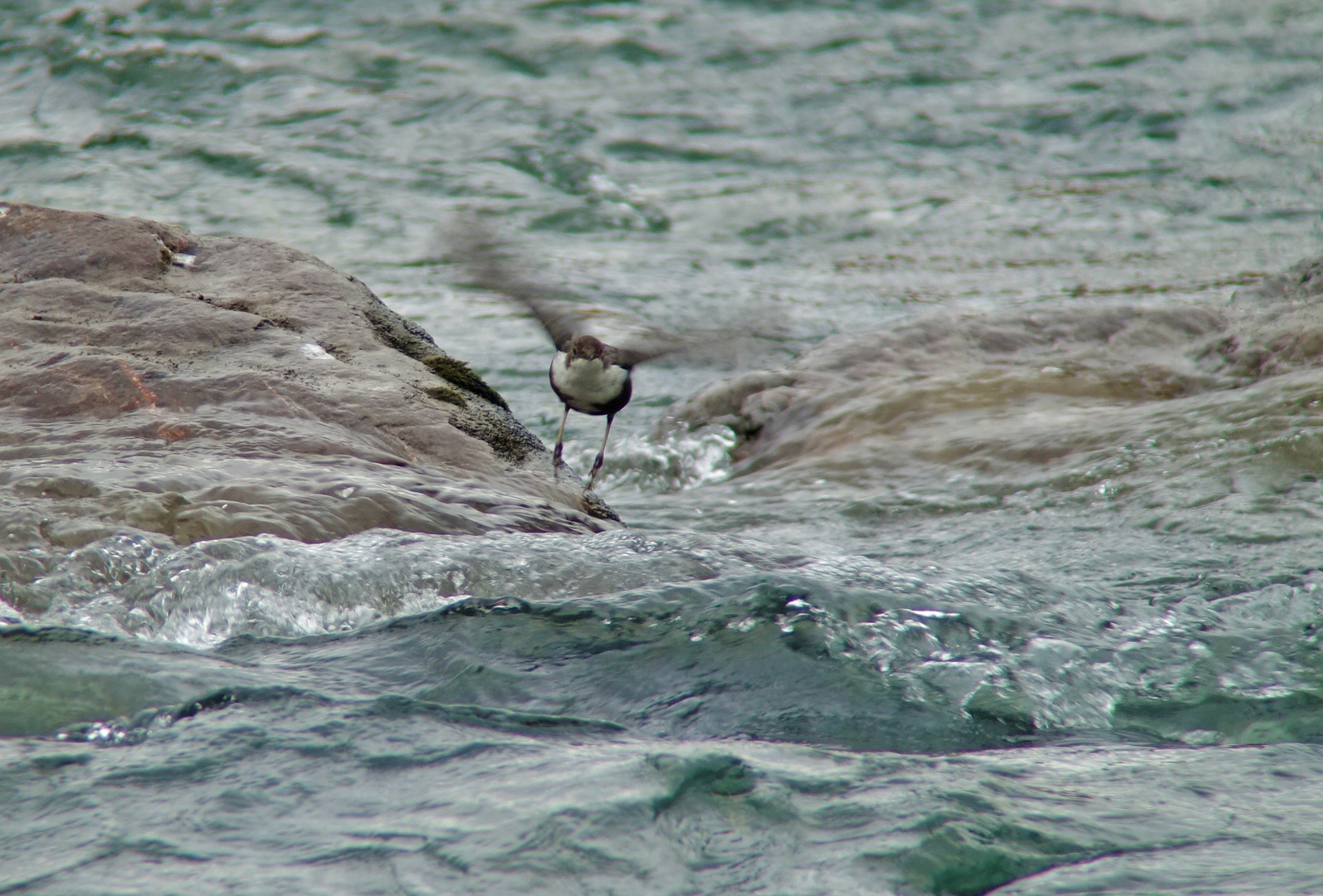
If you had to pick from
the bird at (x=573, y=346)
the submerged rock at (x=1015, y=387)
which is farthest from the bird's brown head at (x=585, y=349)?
the submerged rock at (x=1015, y=387)

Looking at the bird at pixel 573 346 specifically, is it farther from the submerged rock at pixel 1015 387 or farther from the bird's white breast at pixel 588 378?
the submerged rock at pixel 1015 387

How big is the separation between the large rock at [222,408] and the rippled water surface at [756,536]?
172 millimetres

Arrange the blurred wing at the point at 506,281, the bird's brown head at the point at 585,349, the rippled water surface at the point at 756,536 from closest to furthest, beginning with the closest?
1. the rippled water surface at the point at 756,536
2. the bird's brown head at the point at 585,349
3. the blurred wing at the point at 506,281

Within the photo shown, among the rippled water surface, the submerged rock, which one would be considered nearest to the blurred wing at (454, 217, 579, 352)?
the rippled water surface

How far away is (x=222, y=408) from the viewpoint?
3764 mm

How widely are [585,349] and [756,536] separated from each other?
42.3 inches

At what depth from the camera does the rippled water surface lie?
2133mm

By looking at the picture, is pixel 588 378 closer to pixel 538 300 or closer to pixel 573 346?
pixel 573 346

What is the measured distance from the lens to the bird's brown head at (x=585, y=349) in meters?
4.96

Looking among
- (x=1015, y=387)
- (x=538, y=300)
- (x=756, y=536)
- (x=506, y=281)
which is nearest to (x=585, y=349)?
(x=538, y=300)

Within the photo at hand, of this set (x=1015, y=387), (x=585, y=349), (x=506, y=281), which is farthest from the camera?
(x=1015, y=387)

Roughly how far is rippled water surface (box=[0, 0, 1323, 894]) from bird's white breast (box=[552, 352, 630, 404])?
1.75 ft

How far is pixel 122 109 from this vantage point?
11.0m

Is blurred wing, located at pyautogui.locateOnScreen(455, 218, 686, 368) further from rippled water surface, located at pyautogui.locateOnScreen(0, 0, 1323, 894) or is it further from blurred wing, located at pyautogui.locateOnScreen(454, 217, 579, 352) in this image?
rippled water surface, located at pyautogui.locateOnScreen(0, 0, 1323, 894)
